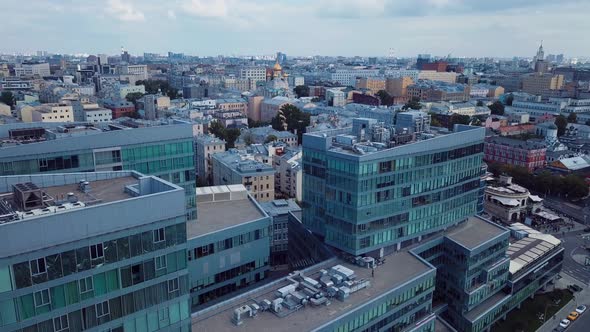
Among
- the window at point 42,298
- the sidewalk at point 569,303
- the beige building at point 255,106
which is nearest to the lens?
the window at point 42,298

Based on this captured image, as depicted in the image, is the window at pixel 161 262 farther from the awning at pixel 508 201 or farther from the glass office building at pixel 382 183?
the awning at pixel 508 201

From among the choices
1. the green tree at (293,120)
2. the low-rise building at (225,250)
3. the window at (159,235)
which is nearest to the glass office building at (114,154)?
the low-rise building at (225,250)

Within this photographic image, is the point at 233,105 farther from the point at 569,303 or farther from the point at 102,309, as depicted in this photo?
the point at 102,309

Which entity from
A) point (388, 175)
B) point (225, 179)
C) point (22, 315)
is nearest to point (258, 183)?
point (225, 179)

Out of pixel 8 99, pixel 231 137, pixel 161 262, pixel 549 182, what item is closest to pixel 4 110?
pixel 8 99

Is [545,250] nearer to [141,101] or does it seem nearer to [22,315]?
[22,315]

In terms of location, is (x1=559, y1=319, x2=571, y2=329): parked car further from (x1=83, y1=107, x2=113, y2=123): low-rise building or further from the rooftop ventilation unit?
(x1=83, y1=107, x2=113, y2=123): low-rise building

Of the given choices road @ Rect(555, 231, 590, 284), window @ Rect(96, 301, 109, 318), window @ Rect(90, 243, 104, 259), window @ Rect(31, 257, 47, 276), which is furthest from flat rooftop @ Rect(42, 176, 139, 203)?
road @ Rect(555, 231, 590, 284)
